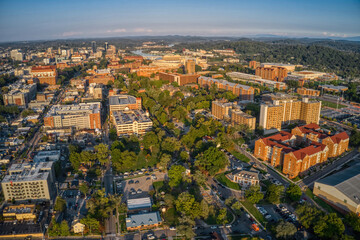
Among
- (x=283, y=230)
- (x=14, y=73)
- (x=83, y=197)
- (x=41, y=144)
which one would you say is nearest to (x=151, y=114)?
(x=41, y=144)

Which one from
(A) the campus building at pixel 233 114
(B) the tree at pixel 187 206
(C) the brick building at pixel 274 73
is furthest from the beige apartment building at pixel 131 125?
(C) the brick building at pixel 274 73

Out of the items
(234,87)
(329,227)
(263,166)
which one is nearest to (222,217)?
(329,227)

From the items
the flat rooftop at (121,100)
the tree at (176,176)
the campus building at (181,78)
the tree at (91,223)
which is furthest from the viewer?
the campus building at (181,78)

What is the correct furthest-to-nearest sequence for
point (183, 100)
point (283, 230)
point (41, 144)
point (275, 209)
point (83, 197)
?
point (183, 100), point (41, 144), point (83, 197), point (275, 209), point (283, 230)

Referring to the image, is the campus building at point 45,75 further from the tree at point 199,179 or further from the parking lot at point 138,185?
the tree at point 199,179

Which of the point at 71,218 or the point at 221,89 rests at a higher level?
the point at 221,89

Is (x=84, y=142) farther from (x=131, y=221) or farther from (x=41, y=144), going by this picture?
(x=131, y=221)
